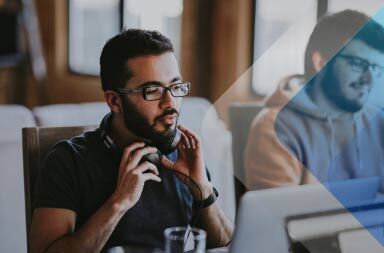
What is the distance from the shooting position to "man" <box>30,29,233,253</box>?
112cm

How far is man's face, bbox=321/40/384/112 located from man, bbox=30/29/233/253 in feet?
1.87

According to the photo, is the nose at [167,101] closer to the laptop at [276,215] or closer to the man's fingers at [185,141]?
the man's fingers at [185,141]

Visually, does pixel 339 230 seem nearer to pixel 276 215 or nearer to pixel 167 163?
pixel 276 215

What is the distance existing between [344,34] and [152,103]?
75 cm

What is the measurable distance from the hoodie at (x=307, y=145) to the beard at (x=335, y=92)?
26mm

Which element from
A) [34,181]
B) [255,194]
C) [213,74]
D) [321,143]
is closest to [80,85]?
[213,74]

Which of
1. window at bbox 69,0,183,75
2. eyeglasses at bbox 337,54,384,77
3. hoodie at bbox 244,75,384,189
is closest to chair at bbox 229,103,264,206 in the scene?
hoodie at bbox 244,75,384,189

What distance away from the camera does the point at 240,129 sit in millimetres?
1891

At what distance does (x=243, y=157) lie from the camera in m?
1.87

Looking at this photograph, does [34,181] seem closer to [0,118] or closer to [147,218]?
[147,218]

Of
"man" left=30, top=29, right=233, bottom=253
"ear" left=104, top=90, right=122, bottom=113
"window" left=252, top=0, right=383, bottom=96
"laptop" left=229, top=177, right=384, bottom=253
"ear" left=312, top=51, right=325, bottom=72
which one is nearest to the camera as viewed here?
"laptop" left=229, top=177, right=384, bottom=253

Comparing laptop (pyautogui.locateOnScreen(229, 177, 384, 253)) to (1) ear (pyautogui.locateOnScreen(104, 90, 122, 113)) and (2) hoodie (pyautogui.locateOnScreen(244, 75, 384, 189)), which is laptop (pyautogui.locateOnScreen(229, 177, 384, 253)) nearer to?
(1) ear (pyautogui.locateOnScreen(104, 90, 122, 113))

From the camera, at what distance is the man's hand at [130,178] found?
113 cm

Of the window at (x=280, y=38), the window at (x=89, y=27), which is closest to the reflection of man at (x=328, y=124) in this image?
the window at (x=280, y=38)
